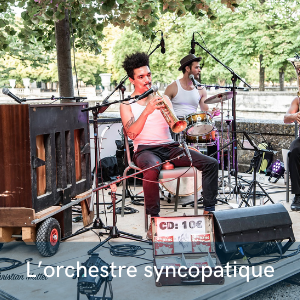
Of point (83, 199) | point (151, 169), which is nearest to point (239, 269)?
point (151, 169)

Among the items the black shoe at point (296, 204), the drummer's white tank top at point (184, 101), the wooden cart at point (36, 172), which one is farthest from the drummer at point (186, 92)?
the wooden cart at point (36, 172)

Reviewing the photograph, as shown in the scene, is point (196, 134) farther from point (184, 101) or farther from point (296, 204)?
point (296, 204)

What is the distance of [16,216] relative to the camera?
353 cm

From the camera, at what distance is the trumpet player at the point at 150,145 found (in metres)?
4.09

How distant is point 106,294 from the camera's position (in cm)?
290

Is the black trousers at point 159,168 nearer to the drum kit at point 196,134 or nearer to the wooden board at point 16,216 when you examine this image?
the drum kit at point 196,134

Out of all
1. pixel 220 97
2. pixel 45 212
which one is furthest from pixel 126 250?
pixel 220 97

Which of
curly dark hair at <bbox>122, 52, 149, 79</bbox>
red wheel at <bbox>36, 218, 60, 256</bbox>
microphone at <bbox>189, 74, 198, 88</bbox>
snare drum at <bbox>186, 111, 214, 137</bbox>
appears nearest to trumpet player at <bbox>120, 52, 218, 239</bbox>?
curly dark hair at <bbox>122, 52, 149, 79</bbox>

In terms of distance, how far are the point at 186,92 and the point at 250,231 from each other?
2.67 metres

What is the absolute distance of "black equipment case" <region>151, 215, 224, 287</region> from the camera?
298 centimetres

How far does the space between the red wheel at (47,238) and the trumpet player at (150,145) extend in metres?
0.83

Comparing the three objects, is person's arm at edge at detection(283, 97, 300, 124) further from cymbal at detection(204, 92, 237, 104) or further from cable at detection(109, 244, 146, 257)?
cable at detection(109, 244, 146, 257)

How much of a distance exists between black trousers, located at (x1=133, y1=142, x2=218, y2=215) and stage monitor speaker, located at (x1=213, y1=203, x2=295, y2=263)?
0.80 metres

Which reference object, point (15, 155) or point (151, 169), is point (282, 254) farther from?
point (15, 155)
